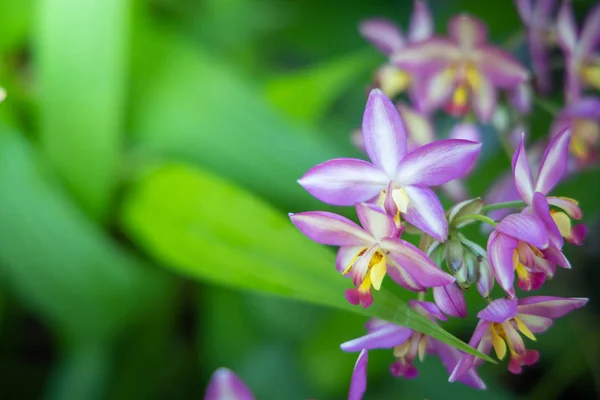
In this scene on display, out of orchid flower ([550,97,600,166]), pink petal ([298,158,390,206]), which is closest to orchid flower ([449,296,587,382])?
pink petal ([298,158,390,206])

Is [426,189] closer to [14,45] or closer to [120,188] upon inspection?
[120,188]

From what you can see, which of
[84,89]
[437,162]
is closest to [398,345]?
[437,162]

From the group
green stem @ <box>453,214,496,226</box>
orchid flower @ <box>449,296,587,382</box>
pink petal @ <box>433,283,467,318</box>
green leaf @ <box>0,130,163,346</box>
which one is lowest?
green leaf @ <box>0,130,163,346</box>

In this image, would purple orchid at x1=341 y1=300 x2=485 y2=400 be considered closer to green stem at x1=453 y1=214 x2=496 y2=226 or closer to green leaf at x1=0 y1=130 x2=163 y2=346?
green stem at x1=453 y1=214 x2=496 y2=226

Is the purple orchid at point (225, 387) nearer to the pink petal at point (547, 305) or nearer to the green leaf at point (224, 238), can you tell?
the green leaf at point (224, 238)

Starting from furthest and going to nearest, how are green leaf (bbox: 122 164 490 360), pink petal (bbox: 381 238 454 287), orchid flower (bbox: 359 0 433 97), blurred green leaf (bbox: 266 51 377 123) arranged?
blurred green leaf (bbox: 266 51 377 123), orchid flower (bbox: 359 0 433 97), green leaf (bbox: 122 164 490 360), pink petal (bbox: 381 238 454 287)

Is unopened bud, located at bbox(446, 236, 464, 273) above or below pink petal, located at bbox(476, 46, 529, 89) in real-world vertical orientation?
below

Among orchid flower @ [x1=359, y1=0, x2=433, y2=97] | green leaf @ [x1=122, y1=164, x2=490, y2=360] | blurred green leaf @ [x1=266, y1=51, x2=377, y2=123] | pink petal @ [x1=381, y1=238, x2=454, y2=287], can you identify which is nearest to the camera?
pink petal @ [x1=381, y1=238, x2=454, y2=287]
